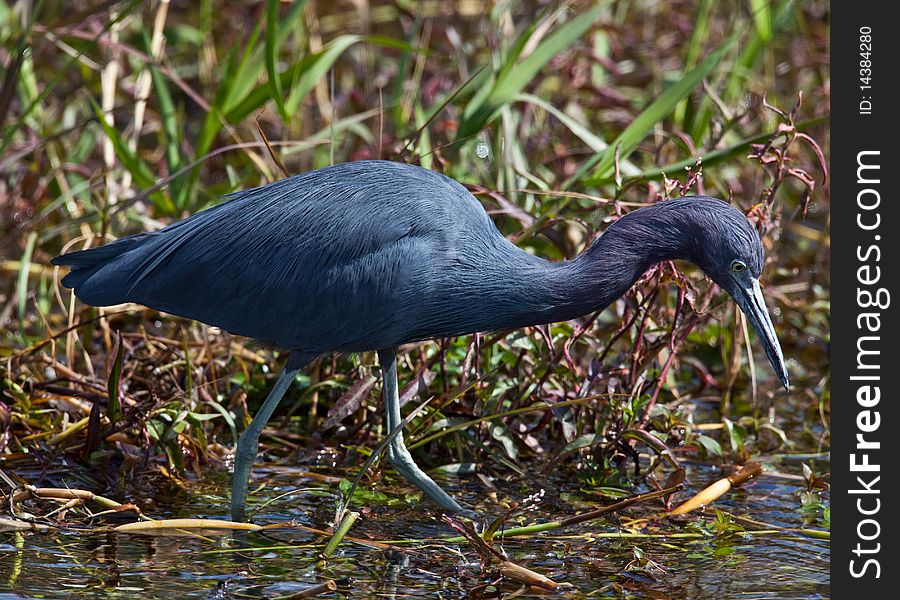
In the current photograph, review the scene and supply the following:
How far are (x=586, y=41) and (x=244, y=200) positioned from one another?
378 centimetres

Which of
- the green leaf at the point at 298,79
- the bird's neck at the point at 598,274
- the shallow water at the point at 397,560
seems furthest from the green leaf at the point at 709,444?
the green leaf at the point at 298,79

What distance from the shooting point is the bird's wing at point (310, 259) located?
4.20 metres

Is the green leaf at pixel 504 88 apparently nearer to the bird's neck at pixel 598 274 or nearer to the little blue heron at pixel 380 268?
the little blue heron at pixel 380 268

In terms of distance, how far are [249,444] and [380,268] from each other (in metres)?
0.77

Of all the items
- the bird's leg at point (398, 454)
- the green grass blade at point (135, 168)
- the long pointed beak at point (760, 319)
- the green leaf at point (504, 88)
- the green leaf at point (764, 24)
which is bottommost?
the bird's leg at point (398, 454)

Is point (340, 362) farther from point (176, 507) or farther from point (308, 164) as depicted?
point (308, 164)

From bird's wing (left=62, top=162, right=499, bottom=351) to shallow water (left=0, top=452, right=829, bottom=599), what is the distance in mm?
649

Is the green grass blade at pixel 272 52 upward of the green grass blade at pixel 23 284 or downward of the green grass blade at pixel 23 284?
upward

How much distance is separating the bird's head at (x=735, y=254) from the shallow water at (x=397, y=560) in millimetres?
617

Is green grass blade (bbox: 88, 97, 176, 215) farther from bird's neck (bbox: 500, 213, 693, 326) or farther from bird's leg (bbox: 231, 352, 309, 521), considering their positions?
bird's neck (bbox: 500, 213, 693, 326)

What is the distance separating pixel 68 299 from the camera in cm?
575

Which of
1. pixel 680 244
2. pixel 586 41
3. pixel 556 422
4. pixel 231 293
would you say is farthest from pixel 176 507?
pixel 586 41

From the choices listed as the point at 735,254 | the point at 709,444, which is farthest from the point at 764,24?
the point at 735,254

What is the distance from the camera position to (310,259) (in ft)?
14.0
